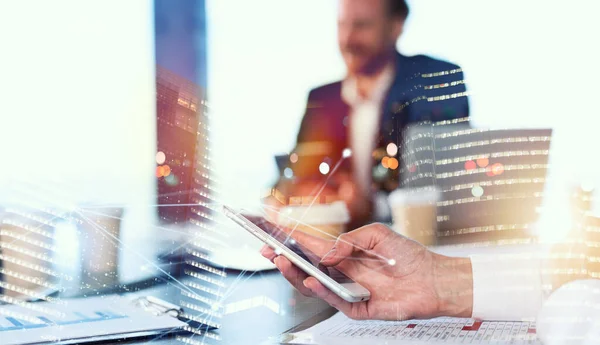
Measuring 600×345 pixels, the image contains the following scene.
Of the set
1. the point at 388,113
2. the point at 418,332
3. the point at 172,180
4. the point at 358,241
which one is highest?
the point at 388,113

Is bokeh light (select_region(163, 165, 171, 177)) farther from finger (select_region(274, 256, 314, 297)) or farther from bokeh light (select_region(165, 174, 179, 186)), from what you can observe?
finger (select_region(274, 256, 314, 297))

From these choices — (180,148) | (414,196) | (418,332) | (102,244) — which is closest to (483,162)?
(414,196)

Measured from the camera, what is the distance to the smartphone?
2.49 feet

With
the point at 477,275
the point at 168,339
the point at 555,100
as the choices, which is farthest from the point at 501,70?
the point at 168,339

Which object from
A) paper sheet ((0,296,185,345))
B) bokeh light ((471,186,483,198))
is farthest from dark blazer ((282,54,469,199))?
paper sheet ((0,296,185,345))

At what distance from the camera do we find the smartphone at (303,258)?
2.49ft

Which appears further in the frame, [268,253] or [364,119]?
[364,119]

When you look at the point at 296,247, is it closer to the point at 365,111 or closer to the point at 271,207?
the point at 271,207

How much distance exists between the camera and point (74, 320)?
824mm

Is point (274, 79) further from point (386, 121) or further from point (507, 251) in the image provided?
point (507, 251)

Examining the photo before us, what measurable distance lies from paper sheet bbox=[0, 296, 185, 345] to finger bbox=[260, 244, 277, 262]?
16 cm

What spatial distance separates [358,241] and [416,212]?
0.42ft

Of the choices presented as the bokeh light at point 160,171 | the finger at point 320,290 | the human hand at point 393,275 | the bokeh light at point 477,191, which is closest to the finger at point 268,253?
the human hand at point 393,275

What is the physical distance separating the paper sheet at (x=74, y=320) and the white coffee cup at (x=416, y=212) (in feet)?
1.30
